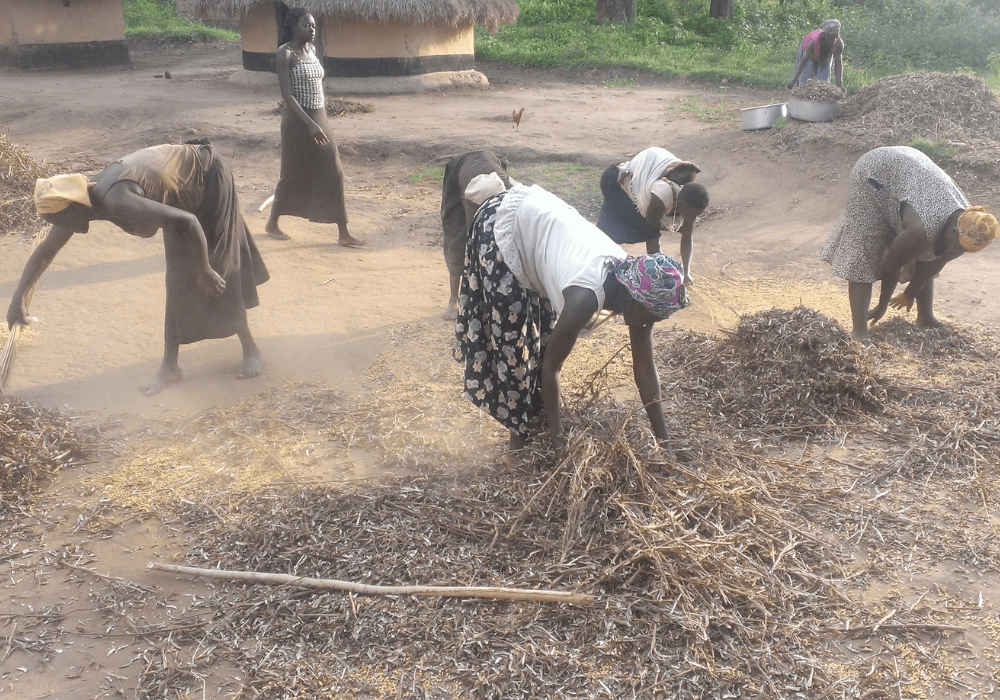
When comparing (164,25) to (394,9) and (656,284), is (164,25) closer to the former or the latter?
(394,9)

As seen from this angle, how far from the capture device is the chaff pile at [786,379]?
349 centimetres

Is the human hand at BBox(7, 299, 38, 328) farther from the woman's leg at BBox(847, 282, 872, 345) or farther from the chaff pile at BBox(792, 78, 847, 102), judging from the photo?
the chaff pile at BBox(792, 78, 847, 102)

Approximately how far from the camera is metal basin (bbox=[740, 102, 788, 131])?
816 centimetres

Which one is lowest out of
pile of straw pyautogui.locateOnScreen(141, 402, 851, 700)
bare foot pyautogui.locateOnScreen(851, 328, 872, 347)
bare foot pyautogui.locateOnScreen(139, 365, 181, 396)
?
pile of straw pyautogui.locateOnScreen(141, 402, 851, 700)

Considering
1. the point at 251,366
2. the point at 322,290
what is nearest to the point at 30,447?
the point at 251,366

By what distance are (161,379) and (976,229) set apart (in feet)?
12.5

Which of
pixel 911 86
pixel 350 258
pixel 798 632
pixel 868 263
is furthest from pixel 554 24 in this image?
pixel 798 632

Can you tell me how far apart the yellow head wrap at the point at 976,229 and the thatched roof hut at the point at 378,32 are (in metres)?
8.70

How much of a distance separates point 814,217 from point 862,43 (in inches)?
325

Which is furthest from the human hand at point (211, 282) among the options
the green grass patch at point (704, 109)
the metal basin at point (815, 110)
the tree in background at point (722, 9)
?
the tree in background at point (722, 9)

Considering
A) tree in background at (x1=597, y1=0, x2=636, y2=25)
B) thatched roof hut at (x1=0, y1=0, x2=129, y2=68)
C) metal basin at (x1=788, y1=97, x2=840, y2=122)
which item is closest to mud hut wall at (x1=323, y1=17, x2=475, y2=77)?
tree in background at (x1=597, y1=0, x2=636, y2=25)

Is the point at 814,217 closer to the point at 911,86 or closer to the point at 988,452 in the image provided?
the point at 911,86

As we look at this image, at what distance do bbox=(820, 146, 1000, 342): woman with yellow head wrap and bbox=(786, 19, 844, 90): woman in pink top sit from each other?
501 centimetres

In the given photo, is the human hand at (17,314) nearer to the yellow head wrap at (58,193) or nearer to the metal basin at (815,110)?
the yellow head wrap at (58,193)
